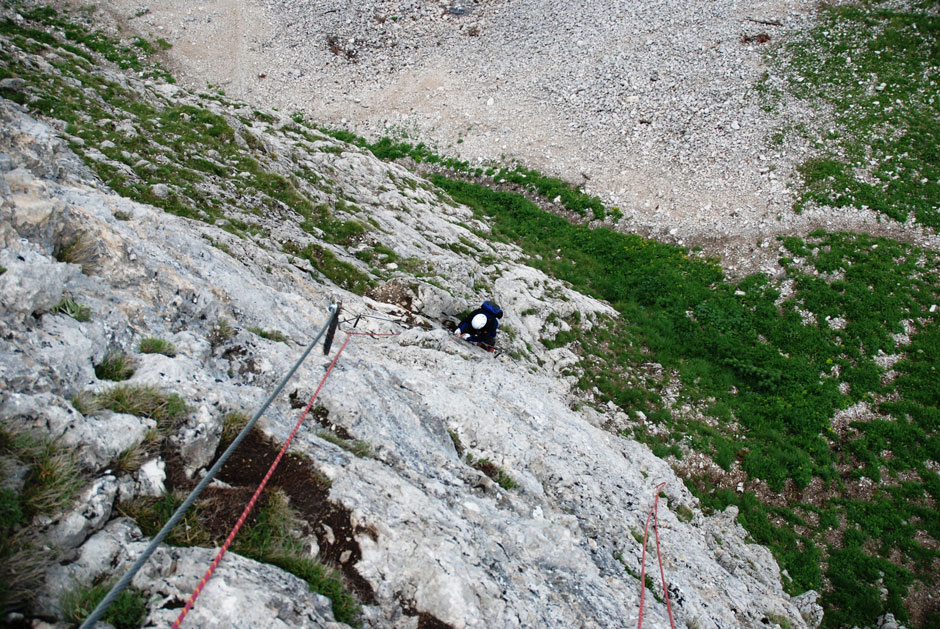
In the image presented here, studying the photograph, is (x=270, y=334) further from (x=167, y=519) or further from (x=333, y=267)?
(x=333, y=267)

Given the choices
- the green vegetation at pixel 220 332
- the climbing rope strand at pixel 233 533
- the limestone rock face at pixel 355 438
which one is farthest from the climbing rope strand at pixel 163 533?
the green vegetation at pixel 220 332

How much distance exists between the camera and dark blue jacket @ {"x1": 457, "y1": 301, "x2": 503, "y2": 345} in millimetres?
13094

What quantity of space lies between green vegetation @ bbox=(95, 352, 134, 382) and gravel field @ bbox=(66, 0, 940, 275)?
2345 centimetres

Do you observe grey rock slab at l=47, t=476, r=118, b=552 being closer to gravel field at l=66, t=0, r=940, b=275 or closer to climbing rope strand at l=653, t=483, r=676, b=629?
climbing rope strand at l=653, t=483, r=676, b=629

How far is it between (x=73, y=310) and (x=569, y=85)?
3169cm

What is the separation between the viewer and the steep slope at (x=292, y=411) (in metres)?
4.39

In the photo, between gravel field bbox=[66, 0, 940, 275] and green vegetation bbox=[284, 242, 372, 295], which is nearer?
green vegetation bbox=[284, 242, 372, 295]

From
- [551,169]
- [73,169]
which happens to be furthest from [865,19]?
[73,169]

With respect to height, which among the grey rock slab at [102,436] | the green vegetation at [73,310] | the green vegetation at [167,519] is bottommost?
the green vegetation at [167,519]

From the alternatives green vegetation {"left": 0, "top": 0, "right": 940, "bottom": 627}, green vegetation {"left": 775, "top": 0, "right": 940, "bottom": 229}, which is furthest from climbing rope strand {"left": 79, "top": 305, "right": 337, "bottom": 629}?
green vegetation {"left": 775, "top": 0, "right": 940, "bottom": 229}

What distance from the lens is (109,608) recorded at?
370 cm

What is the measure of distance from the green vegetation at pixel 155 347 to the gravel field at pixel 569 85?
22871mm

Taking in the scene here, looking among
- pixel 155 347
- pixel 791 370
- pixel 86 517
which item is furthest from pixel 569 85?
pixel 86 517

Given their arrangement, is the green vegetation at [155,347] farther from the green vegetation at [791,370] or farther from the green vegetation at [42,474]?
the green vegetation at [791,370]
